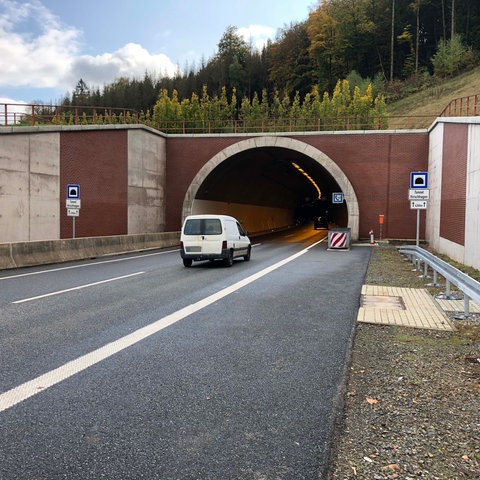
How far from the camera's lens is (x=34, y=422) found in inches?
141

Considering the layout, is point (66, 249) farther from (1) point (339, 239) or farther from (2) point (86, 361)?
(1) point (339, 239)

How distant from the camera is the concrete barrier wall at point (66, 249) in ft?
48.7

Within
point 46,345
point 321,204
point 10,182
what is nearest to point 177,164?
point 10,182

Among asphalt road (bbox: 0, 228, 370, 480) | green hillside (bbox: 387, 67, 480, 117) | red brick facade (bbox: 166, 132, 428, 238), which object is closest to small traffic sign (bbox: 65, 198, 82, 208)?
asphalt road (bbox: 0, 228, 370, 480)

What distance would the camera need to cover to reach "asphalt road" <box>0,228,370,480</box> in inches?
120

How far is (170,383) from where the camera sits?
446 centimetres

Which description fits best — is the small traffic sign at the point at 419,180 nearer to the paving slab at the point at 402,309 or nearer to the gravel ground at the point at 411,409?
the paving slab at the point at 402,309

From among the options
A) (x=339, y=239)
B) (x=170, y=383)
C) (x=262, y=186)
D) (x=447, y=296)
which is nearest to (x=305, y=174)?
(x=262, y=186)

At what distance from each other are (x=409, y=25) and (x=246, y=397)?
86.6 meters

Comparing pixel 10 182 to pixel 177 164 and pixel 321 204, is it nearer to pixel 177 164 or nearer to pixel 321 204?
pixel 177 164

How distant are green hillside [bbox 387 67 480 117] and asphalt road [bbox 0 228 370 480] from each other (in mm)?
46201

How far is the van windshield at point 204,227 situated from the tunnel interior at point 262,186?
16249mm

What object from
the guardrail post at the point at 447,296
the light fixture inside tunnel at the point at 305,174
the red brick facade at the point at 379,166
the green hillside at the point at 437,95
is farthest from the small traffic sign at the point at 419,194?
the green hillside at the point at 437,95

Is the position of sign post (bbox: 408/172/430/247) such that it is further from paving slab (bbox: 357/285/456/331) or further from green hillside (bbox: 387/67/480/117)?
green hillside (bbox: 387/67/480/117)
